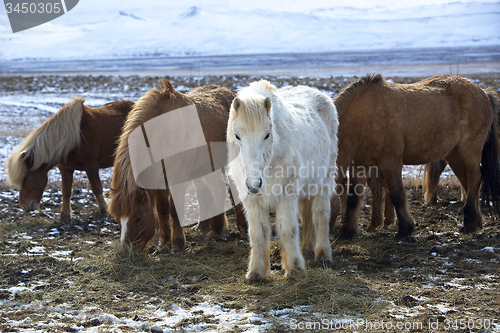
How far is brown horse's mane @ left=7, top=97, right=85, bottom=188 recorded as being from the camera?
6.68 meters

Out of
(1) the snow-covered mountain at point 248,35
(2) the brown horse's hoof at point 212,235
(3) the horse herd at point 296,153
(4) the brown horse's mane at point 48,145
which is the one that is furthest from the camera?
(1) the snow-covered mountain at point 248,35

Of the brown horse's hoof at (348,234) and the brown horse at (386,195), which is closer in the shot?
the brown horse's hoof at (348,234)

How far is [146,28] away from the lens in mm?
151625

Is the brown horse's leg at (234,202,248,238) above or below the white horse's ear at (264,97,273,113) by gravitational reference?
below

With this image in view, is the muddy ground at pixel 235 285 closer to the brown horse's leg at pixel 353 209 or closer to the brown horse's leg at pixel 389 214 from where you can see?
the brown horse's leg at pixel 353 209

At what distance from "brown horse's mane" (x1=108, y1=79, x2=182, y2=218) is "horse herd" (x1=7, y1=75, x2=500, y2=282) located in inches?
0.5

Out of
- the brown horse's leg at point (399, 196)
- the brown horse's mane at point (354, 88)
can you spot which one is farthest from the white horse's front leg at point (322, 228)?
the brown horse's mane at point (354, 88)

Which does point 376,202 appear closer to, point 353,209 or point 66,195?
point 353,209

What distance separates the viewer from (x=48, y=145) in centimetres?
680

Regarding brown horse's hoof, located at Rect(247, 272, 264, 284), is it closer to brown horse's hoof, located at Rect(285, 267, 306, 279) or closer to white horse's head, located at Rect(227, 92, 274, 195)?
brown horse's hoof, located at Rect(285, 267, 306, 279)

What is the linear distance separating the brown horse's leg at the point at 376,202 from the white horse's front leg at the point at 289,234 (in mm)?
2568

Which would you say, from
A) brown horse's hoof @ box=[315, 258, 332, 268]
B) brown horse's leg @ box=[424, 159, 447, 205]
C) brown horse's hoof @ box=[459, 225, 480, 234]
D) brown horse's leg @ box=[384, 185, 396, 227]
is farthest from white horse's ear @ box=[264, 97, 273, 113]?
brown horse's leg @ box=[424, 159, 447, 205]

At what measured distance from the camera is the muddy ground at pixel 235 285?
3350 millimetres

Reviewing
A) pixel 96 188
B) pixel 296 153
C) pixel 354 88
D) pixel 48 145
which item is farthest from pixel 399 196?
pixel 48 145
